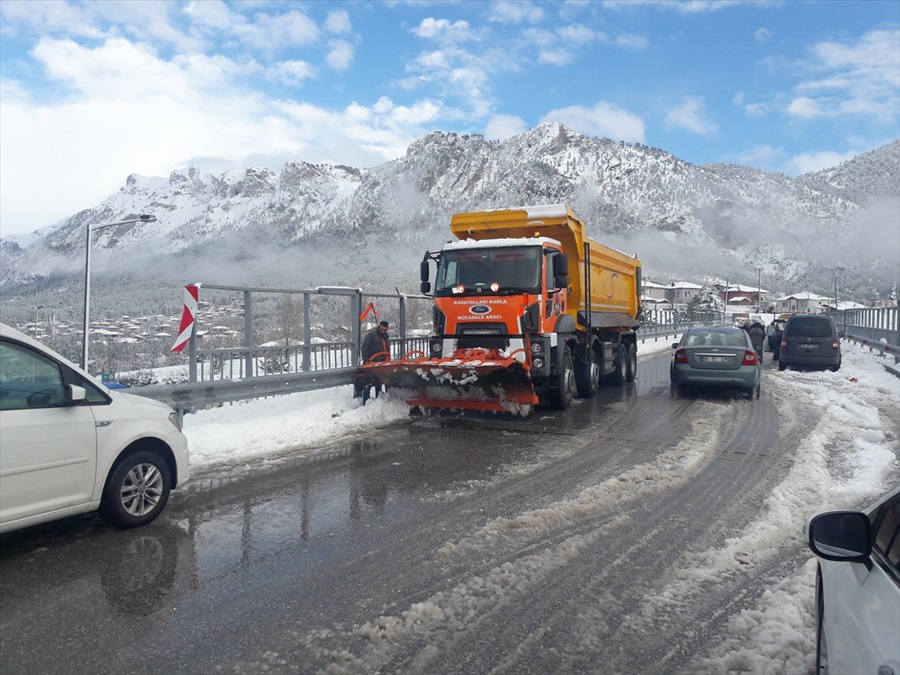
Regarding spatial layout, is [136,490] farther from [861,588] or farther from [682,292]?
[682,292]

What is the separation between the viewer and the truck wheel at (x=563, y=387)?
36.4 ft

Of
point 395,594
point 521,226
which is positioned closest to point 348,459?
point 395,594

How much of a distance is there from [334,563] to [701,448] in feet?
18.6

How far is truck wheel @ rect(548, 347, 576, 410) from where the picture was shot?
36.4 ft

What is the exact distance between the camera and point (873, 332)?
24.7 metres

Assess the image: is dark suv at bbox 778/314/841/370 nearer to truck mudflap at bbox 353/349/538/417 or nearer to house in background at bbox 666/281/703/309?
truck mudflap at bbox 353/349/538/417

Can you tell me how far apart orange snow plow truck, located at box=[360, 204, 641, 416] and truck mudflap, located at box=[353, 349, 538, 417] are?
16 millimetres

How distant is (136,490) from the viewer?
17.3 feet

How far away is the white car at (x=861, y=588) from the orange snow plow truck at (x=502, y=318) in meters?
7.42

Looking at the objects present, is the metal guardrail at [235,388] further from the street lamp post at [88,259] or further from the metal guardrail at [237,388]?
the street lamp post at [88,259]

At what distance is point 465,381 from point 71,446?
239 inches

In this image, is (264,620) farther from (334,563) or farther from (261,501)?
(261,501)

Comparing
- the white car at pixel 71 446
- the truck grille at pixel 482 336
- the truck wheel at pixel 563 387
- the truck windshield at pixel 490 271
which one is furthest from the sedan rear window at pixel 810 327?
the white car at pixel 71 446

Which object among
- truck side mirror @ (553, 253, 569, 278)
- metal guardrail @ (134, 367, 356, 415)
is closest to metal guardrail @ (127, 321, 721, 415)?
metal guardrail @ (134, 367, 356, 415)
